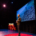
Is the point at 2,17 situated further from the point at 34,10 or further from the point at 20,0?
the point at 34,10

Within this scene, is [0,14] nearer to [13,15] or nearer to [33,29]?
[13,15]

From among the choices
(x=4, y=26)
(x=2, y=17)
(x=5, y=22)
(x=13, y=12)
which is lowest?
(x=4, y=26)

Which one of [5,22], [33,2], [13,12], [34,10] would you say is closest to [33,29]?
[34,10]

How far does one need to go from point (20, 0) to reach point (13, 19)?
4215mm

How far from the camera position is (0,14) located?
10.4m

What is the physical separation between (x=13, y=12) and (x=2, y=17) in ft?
7.21

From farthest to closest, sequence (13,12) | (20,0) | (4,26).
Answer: (4,26) → (13,12) → (20,0)

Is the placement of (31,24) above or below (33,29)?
above

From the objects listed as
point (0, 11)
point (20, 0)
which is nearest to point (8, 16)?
point (0, 11)

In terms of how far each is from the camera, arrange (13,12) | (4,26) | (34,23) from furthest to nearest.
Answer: (4,26) < (13,12) < (34,23)

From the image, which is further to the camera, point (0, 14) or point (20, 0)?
point (0, 14)

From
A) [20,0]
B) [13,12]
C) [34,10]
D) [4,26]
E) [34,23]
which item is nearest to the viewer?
[34,10]

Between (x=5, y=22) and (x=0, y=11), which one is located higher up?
(x=0, y=11)

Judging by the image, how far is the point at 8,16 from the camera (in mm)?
10523
